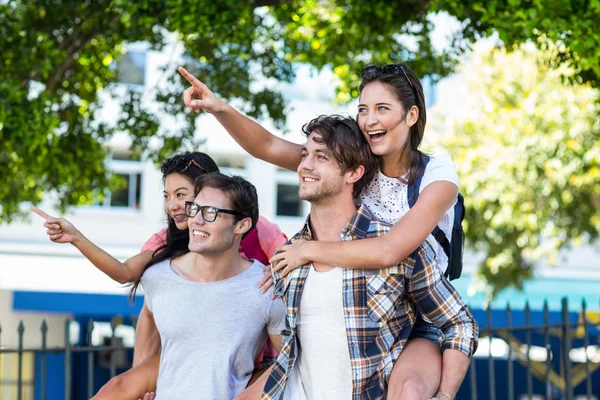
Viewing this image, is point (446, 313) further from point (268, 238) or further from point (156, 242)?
point (156, 242)

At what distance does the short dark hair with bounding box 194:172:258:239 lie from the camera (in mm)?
4070

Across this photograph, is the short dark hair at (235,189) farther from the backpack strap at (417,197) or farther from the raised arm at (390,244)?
the backpack strap at (417,197)

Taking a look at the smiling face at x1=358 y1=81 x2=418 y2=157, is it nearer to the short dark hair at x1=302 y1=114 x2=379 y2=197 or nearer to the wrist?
the short dark hair at x1=302 y1=114 x2=379 y2=197

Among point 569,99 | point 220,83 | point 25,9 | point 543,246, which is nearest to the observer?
point 25,9

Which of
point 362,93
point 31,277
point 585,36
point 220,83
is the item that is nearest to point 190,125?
point 220,83

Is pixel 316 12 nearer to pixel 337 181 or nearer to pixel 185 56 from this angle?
pixel 185 56

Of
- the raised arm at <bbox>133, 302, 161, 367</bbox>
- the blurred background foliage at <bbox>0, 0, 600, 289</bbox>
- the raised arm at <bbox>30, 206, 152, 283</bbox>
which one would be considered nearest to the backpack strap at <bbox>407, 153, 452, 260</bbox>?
the raised arm at <bbox>30, 206, 152, 283</bbox>

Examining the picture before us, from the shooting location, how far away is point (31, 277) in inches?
742

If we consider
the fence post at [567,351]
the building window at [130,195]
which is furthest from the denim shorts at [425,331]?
the building window at [130,195]

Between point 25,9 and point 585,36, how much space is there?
5.28 m

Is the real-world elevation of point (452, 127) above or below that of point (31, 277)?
above

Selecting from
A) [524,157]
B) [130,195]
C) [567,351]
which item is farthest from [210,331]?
[130,195]

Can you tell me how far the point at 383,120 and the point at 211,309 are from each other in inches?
43.5

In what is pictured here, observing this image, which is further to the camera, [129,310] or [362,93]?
[129,310]
